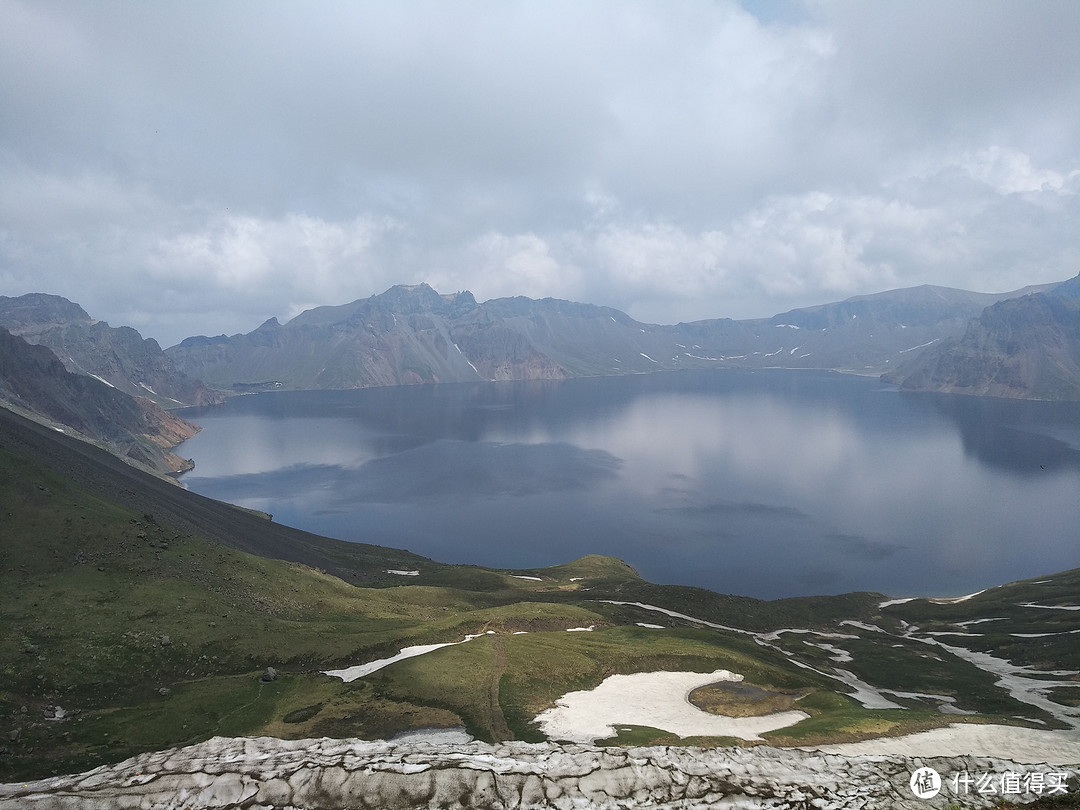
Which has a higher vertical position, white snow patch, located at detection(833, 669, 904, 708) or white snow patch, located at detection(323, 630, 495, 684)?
white snow patch, located at detection(323, 630, 495, 684)

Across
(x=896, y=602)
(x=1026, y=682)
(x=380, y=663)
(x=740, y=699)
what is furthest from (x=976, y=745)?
(x=896, y=602)

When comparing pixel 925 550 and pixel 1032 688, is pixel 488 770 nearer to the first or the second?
pixel 1032 688

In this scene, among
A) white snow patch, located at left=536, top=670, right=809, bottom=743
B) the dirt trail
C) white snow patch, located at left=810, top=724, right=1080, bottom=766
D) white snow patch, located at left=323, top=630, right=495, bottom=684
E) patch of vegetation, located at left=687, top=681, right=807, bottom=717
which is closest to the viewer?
white snow patch, located at left=810, top=724, right=1080, bottom=766

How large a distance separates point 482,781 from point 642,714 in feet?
88.6

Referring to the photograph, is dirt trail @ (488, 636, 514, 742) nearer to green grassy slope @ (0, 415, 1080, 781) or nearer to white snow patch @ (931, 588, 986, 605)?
green grassy slope @ (0, 415, 1080, 781)

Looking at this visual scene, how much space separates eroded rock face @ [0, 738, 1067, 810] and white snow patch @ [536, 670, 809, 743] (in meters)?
16.9

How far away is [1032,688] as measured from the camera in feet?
211

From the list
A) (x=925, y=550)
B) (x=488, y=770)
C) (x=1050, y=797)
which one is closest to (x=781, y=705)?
(x=1050, y=797)

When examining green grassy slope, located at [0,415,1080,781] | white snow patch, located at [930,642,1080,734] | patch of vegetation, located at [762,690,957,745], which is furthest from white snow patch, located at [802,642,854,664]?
patch of vegetation, located at [762,690,957,745]

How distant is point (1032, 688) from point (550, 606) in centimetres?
5771

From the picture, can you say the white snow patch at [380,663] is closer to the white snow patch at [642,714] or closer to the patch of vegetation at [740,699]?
the white snow patch at [642,714]

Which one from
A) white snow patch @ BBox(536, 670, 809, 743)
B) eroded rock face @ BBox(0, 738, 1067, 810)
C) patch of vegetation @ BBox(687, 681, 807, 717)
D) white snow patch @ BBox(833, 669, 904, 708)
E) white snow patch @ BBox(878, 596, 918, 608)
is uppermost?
eroded rock face @ BBox(0, 738, 1067, 810)

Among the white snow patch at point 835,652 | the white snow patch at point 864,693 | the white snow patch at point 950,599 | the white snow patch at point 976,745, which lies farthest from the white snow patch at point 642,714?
the white snow patch at point 950,599

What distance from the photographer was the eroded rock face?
18.1 m
